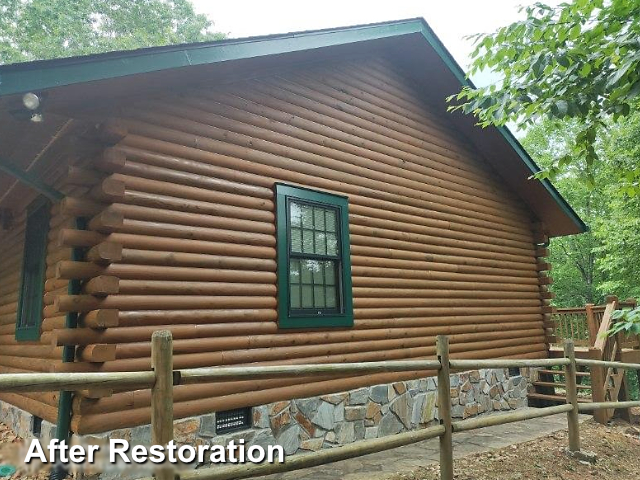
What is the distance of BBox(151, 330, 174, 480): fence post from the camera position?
9.55 ft

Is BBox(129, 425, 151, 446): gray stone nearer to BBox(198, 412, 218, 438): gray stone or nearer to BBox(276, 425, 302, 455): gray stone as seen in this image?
BBox(198, 412, 218, 438): gray stone

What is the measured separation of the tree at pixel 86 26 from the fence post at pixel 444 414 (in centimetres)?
2480

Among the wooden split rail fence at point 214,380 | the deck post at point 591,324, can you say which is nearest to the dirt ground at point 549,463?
the wooden split rail fence at point 214,380

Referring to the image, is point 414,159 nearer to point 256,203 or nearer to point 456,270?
point 456,270

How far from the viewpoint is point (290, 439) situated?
19.1ft

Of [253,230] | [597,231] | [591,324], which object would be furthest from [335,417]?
[597,231]

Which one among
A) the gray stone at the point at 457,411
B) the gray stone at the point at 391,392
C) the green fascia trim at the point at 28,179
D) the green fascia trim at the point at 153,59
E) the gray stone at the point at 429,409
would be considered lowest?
the gray stone at the point at 457,411

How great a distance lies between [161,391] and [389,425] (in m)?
4.90

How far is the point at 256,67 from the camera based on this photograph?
20.4 ft

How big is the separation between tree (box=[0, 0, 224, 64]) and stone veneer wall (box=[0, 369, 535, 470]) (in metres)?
22.3

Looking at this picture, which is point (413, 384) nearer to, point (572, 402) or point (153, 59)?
point (572, 402)

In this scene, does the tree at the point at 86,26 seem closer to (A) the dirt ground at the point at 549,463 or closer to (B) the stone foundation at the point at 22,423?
(B) the stone foundation at the point at 22,423

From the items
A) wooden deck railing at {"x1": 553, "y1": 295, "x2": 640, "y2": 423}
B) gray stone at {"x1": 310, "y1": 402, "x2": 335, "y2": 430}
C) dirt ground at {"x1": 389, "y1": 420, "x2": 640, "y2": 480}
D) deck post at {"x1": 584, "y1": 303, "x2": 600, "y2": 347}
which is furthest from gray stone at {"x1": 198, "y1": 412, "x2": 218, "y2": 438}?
deck post at {"x1": 584, "y1": 303, "x2": 600, "y2": 347}

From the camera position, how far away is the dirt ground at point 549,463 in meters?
5.28
